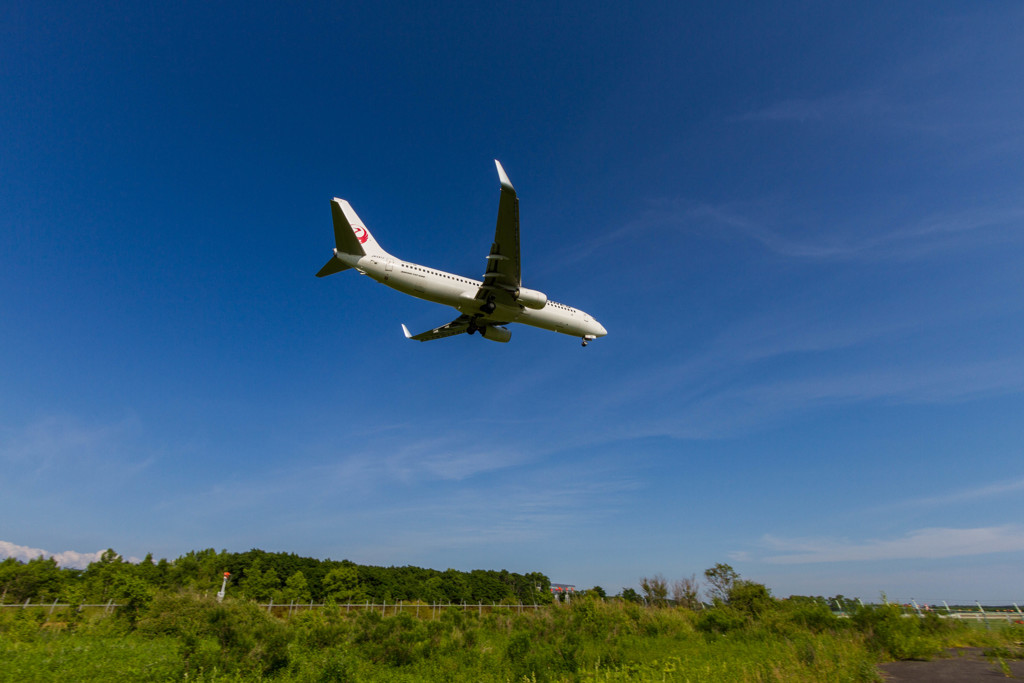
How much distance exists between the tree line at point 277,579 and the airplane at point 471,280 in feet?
133

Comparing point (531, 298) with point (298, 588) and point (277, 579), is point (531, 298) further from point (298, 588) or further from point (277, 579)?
point (277, 579)

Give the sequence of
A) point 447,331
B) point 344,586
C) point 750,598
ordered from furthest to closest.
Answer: point 344,586 < point 750,598 < point 447,331

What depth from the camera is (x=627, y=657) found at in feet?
83.8

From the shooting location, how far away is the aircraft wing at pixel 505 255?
21.2 meters

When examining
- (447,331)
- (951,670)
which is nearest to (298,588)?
(447,331)

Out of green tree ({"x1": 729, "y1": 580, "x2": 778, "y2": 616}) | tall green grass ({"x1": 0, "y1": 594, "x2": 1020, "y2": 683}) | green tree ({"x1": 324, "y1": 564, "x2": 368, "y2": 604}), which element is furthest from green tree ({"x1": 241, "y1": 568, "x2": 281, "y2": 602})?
green tree ({"x1": 729, "y1": 580, "x2": 778, "y2": 616})

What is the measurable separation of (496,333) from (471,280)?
418 cm

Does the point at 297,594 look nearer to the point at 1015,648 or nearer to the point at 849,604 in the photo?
the point at 849,604

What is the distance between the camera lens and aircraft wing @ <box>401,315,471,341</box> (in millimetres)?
30328

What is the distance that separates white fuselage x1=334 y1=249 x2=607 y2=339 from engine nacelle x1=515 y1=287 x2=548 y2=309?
49 cm

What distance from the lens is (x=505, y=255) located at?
24.1 m

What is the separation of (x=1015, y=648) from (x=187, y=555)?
92505mm

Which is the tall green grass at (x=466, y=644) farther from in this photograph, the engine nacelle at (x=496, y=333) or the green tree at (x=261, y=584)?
the green tree at (x=261, y=584)

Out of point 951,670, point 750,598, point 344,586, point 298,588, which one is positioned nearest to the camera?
point 951,670
